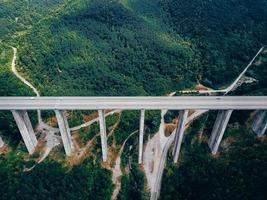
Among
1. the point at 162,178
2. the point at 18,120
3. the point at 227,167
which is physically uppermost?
the point at 18,120

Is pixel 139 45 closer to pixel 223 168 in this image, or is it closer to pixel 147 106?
pixel 147 106

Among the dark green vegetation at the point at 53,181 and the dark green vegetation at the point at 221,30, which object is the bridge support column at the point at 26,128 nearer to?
the dark green vegetation at the point at 53,181

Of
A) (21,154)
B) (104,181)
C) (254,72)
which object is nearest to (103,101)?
(104,181)

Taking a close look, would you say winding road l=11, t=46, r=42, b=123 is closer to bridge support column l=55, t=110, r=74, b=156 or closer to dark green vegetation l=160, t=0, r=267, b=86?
bridge support column l=55, t=110, r=74, b=156

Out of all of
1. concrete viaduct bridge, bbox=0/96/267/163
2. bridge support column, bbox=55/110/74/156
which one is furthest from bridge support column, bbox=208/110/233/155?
bridge support column, bbox=55/110/74/156

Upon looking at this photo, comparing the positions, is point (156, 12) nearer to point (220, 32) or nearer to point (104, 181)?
point (220, 32)

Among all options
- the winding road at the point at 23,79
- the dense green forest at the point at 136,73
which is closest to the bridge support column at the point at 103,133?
the dense green forest at the point at 136,73

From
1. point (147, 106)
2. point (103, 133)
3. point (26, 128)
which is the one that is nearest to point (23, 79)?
point (26, 128)
